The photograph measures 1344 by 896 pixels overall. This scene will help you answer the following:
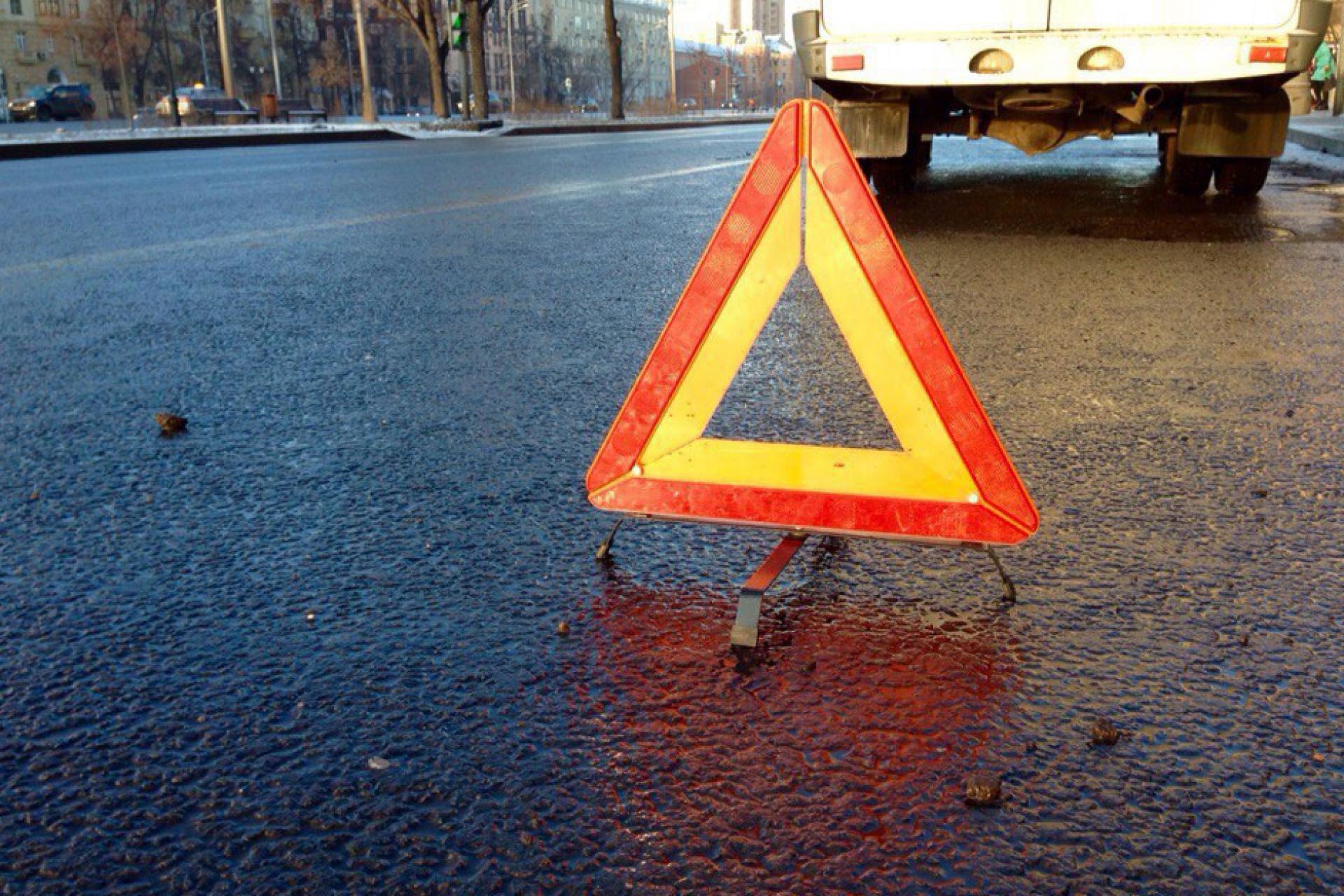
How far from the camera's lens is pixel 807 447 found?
2725 millimetres

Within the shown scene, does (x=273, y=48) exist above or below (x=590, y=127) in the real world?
above

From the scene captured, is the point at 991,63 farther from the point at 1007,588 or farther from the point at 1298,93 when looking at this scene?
the point at 1007,588

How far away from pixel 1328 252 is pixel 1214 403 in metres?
3.77

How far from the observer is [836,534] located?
2553 mm

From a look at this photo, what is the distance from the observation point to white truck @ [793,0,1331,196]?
25.2ft

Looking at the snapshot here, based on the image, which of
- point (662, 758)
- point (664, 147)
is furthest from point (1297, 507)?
point (664, 147)

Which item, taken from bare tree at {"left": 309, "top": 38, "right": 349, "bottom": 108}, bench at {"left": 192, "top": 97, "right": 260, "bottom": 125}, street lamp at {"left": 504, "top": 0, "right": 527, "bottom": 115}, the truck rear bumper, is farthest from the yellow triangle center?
bare tree at {"left": 309, "top": 38, "right": 349, "bottom": 108}

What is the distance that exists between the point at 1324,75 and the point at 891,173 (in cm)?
2727

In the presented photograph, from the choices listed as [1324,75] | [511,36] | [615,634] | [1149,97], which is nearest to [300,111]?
[511,36]

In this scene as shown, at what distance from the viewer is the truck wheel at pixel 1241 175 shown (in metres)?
9.62

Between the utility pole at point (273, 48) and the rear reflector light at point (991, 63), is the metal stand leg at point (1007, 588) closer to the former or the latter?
the rear reflector light at point (991, 63)

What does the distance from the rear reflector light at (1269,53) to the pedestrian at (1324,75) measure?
24898mm

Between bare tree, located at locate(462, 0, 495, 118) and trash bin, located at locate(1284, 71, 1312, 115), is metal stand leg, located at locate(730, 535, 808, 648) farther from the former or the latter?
bare tree, located at locate(462, 0, 495, 118)

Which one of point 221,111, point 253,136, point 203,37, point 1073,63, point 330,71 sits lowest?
point 253,136
